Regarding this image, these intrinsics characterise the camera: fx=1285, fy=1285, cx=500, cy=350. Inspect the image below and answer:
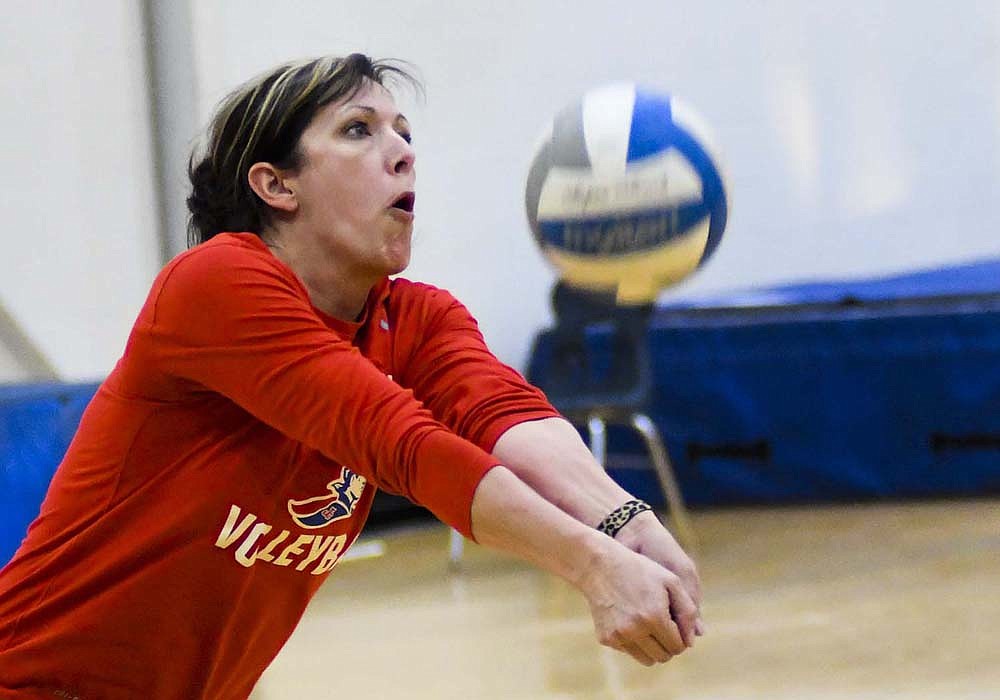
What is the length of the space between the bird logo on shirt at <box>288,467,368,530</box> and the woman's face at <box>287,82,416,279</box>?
0.24 meters

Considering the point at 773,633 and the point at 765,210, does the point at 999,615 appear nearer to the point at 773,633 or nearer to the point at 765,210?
the point at 773,633

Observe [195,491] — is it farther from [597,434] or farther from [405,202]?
[597,434]

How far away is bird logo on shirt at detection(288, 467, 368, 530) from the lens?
1.42m

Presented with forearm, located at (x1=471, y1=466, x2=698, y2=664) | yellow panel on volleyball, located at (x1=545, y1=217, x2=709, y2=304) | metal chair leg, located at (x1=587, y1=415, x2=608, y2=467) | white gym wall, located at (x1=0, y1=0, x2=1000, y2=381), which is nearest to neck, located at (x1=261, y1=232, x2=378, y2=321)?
forearm, located at (x1=471, y1=466, x2=698, y2=664)

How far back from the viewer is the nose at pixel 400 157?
4.76 ft

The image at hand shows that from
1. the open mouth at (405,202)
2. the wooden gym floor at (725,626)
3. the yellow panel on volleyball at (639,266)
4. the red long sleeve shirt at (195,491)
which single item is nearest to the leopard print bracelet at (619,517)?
the red long sleeve shirt at (195,491)

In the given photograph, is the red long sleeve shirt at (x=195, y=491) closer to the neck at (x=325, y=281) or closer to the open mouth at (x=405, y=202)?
the neck at (x=325, y=281)

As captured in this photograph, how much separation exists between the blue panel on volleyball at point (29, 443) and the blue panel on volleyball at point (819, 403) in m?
2.70

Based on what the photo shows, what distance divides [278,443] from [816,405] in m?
3.70

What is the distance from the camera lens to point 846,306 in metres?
4.82

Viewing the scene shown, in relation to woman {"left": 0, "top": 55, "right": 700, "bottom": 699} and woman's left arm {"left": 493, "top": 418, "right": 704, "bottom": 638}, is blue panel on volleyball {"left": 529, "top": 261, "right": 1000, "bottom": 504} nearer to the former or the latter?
woman {"left": 0, "top": 55, "right": 700, "bottom": 699}

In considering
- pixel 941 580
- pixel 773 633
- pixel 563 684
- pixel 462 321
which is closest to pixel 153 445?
pixel 462 321

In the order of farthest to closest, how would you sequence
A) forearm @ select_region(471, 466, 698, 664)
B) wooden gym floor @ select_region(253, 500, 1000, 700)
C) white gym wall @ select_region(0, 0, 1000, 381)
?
white gym wall @ select_region(0, 0, 1000, 381) → wooden gym floor @ select_region(253, 500, 1000, 700) → forearm @ select_region(471, 466, 698, 664)

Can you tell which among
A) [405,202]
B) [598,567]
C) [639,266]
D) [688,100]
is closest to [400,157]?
[405,202]
